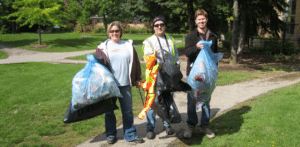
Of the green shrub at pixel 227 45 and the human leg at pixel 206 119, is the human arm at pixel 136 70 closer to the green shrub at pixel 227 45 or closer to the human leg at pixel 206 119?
the human leg at pixel 206 119

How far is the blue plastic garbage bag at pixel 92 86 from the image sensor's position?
10.8 ft

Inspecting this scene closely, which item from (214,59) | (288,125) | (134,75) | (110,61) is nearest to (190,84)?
(214,59)

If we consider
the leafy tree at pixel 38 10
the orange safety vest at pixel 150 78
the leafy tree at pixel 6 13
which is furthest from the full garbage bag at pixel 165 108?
the leafy tree at pixel 6 13

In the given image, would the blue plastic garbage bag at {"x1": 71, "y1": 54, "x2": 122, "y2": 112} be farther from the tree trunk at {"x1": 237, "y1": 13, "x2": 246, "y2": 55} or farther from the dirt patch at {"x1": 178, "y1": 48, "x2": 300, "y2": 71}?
the tree trunk at {"x1": 237, "y1": 13, "x2": 246, "y2": 55}

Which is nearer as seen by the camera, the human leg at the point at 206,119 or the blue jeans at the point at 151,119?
the human leg at the point at 206,119

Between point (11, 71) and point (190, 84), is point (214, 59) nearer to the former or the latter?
point (190, 84)

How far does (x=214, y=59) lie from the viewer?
372 cm

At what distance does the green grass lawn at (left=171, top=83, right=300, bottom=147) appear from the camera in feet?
12.3

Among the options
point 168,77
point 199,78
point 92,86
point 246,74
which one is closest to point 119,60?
point 92,86

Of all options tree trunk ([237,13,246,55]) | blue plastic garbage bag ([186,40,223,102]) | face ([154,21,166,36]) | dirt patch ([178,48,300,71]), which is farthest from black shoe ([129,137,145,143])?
tree trunk ([237,13,246,55])

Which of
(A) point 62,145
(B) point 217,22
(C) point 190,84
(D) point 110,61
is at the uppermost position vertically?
(B) point 217,22

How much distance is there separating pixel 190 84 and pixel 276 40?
14.5m

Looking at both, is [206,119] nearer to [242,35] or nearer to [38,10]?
[242,35]

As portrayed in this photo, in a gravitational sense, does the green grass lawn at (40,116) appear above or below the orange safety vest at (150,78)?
below
